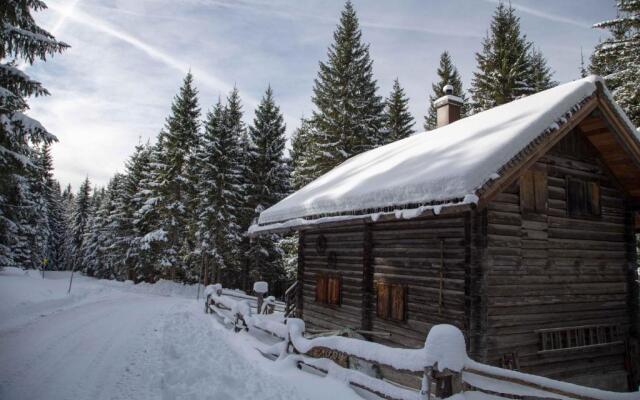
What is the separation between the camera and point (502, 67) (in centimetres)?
2622

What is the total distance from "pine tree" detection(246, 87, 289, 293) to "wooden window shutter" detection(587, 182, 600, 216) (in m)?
23.2

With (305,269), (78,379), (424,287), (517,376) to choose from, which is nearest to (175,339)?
(78,379)

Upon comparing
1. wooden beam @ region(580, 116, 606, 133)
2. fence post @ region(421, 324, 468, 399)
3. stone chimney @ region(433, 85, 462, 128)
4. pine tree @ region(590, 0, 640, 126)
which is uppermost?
pine tree @ region(590, 0, 640, 126)

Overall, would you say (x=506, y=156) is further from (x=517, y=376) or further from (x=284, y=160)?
(x=284, y=160)

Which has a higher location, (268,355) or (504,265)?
(504,265)

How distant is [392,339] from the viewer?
976cm

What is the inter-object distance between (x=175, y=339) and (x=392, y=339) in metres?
5.63

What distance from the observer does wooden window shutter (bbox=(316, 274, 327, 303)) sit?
41.8ft

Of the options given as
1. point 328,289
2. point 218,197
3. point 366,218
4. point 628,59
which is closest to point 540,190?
point 366,218

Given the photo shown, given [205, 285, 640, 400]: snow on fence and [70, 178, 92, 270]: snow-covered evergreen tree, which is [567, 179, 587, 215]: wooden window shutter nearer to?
[205, 285, 640, 400]: snow on fence

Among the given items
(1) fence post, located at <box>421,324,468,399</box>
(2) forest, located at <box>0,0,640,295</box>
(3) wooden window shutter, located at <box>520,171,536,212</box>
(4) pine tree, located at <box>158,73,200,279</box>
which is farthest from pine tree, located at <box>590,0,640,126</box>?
(4) pine tree, located at <box>158,73,200,279</box>

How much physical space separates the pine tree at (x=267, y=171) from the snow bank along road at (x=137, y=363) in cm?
1773

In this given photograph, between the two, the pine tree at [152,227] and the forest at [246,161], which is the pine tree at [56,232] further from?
the pine tree at [152,227]

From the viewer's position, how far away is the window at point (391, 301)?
9.52 meters
